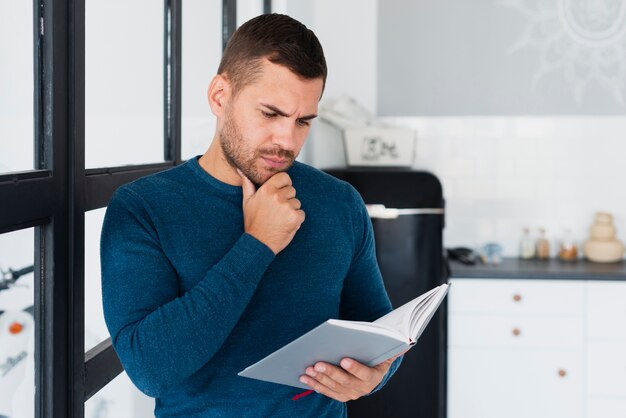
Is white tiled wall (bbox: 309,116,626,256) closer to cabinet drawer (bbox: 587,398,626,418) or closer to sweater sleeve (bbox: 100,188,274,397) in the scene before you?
cabinet drawer (bbox: 587,398,626,418)

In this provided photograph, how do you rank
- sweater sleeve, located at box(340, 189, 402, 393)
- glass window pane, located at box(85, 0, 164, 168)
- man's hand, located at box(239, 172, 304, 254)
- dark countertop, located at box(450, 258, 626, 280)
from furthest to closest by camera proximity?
dark countertop, located at box(450, 258, 626, 280) → glass window pane, located at box(85, 0, 164, 168) → sweater sleeve, located at box(340, 189, 402, 393) → man's hand, located at box(239, 172, 304, 254)

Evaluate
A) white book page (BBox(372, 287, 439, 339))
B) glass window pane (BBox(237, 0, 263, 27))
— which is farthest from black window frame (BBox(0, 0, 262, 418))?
glass window pane (BBox(237, 0, 263, 27))

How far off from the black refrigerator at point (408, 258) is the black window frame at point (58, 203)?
1917mm

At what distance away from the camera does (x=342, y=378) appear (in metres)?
1.25

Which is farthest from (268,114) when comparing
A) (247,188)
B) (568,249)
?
(568,249)

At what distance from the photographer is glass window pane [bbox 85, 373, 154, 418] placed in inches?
71.6

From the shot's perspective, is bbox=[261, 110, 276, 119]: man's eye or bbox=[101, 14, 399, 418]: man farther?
bbox=[261, 110, 276, 119]: man's eye

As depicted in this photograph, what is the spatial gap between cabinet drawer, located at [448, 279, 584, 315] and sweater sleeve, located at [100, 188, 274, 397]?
8.14ft

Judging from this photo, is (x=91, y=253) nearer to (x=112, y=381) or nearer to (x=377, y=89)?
(x=112, y=381)

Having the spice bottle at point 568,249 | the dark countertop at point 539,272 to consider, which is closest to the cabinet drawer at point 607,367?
the dark countertop at point 539,272

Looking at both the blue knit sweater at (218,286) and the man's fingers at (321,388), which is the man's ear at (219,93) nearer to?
the blue knit sweater at (218,286)

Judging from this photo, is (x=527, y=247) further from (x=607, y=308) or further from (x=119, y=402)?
(x=119, y=402)

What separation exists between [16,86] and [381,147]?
2.43 meters

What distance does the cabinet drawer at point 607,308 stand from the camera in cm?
353
